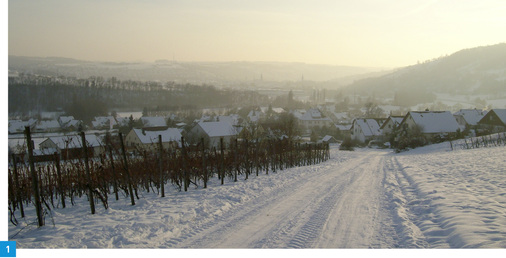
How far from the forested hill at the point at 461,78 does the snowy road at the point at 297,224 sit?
68.3 m

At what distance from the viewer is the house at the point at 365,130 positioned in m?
56.8

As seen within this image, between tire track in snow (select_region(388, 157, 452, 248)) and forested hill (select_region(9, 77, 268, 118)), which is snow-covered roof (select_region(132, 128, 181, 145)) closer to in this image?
forested hill (select_region(9, 77, 268, 118))

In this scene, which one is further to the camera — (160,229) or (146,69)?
(146,69)

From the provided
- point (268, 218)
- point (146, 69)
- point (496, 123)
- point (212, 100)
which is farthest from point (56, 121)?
point (146, 69)

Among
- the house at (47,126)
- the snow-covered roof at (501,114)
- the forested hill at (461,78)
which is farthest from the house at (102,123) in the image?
the forested hill at (461,78)

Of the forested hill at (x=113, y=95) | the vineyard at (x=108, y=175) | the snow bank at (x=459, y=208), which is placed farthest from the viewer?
the forested hill at (x=113, y=95)

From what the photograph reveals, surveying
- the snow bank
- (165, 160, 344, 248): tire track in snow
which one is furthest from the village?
(165, 160, 344, 248): tire track in snow

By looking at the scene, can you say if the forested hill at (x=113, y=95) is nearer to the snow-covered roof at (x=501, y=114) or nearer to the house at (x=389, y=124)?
the house at (x=389, y=124)

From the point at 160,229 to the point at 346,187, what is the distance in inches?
257

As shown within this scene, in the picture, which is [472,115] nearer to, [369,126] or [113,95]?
[369,126]

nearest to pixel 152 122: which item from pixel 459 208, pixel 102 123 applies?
pixel 102 123

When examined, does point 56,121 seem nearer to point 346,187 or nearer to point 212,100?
point 346,187

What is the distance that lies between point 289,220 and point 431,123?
47.0 metres

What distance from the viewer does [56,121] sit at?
29.2 metres
